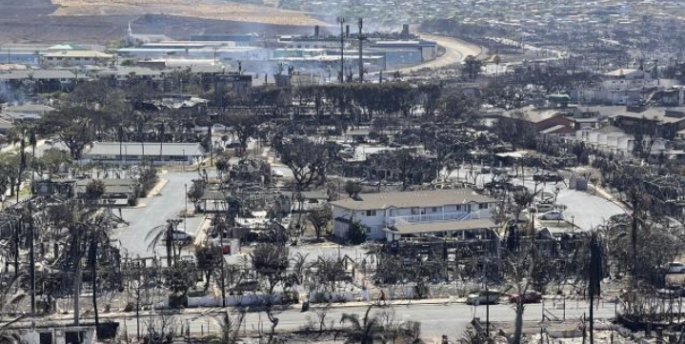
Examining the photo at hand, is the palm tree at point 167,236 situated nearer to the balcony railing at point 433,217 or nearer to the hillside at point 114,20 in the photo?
Result: the balcony railing at point 433,217

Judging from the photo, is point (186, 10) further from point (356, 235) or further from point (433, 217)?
point (356, 235)

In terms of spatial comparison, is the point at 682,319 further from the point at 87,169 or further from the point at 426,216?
the point at 87,169

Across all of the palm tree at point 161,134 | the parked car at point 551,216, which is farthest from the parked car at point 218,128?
the parked car at point 551,216

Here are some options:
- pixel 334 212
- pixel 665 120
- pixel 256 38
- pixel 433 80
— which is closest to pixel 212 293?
pixel 334 212

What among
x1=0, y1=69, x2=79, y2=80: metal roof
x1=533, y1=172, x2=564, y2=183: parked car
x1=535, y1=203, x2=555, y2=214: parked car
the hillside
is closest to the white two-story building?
x1=535, y1=203, x2=555, y2=214: parked car

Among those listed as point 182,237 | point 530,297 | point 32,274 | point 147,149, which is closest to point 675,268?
point 530,297

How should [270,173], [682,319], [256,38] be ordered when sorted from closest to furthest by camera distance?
[682,319]
[270,173]
[256,38]

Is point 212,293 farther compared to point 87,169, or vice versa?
point 87,169
